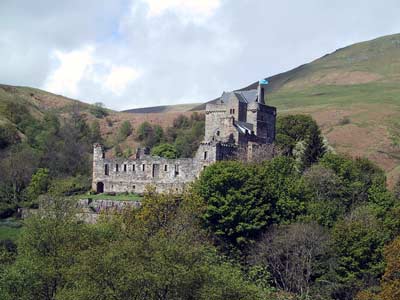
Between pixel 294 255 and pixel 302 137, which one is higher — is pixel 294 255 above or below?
below

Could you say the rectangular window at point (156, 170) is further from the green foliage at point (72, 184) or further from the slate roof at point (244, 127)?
the green foliage at point (72, 184)

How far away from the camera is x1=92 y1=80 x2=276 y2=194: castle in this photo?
78906 millimetres

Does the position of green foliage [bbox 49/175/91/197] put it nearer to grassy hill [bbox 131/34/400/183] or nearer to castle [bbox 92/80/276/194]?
castle [bbox 92/80/276/194]

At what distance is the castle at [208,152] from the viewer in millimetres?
78906

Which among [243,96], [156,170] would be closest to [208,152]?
[156,170]

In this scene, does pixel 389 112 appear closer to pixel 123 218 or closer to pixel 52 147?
pixel 52 147

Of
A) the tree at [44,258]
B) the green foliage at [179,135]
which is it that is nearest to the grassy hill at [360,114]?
the green foliage at [179,135]

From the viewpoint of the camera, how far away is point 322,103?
178 m

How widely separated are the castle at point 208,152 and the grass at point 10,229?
10.3 metres

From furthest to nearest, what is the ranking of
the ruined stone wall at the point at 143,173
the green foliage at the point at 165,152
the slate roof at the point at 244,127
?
the green foliage at the point at 165,152 → the slate roof at the point at 244,127 → the ruined stone wall at the point at 143,173

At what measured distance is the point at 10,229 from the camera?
248ft

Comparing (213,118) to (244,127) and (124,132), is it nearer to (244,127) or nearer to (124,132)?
(244,127)

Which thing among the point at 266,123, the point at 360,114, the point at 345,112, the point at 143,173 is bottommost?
the point at 143,173

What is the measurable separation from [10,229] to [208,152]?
20.6 meters
